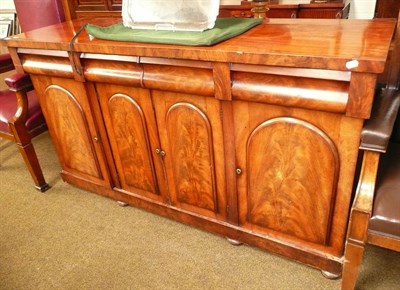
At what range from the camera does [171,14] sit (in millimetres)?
1218

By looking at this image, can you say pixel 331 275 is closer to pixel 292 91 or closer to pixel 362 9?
pixel 292 91

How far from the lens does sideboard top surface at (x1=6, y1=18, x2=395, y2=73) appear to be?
0.82 m

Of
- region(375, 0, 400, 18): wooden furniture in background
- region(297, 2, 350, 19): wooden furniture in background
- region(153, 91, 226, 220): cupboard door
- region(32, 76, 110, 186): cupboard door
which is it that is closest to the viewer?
region(153, 91, 226, 220): cupboard door

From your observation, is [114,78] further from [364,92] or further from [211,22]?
[364,92]

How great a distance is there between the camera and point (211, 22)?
115 cm

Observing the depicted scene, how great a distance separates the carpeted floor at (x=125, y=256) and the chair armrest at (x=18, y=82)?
2.00ft

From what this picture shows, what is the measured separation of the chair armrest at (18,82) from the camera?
4.94 ft

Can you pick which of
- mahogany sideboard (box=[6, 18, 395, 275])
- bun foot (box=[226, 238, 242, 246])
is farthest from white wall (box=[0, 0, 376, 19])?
bun foot (box=[226, 238, 242, 246])

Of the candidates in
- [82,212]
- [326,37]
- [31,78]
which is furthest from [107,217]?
[326,37]

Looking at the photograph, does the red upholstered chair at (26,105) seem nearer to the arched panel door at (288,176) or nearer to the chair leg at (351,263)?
the arched panel door at (288,176)

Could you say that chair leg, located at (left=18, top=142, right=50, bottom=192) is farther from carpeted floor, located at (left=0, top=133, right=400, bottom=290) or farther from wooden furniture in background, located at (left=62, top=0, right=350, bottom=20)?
wooden furniture in background, located at (left=62, top=0, right=350, bottom=20)

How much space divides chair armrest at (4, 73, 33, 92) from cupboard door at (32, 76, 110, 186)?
5 centimetres

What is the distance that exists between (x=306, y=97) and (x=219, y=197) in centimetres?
57

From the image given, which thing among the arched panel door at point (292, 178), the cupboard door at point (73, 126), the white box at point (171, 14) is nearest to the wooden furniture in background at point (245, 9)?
the white box at point (171, 14)
